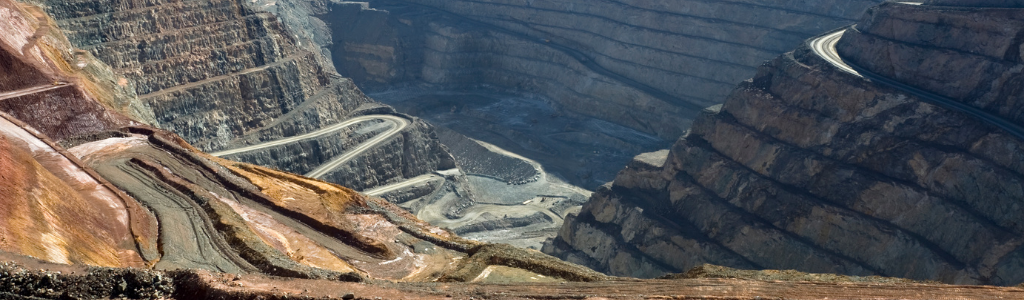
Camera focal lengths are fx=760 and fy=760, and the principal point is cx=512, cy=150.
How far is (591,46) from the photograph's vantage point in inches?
4761

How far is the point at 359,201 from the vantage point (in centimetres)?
4050

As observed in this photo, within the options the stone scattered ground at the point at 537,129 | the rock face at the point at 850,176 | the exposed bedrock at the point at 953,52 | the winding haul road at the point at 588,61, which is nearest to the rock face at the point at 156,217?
the rock face at the point at 850,176

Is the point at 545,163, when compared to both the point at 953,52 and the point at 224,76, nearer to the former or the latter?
the point at 224,76

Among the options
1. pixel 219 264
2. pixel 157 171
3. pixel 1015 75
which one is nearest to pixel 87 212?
pixel 219 264

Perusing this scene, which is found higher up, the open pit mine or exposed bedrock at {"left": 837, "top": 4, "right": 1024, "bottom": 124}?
exposed bedrock at {"left": 837, "top": 4, "right": 1024, "bottom": 124}

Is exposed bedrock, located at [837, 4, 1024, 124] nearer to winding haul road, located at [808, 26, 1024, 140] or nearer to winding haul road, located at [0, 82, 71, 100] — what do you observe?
winding haul road, located at [808, 26, 1024, 140]

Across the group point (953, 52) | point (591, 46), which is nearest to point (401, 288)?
point (953, 52)

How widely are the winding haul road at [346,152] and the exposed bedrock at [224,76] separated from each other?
776mm

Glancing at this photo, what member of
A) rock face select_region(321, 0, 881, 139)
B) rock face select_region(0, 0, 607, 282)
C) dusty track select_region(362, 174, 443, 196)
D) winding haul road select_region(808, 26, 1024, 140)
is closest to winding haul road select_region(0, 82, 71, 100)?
rock face select_region(0, 0, 607, 282)

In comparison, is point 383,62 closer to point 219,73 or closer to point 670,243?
point 219,73

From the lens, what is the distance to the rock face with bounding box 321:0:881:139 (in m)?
103

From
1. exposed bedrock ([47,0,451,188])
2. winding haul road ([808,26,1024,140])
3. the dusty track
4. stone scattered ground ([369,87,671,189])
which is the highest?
winding haul road ([808,26,1024,140])

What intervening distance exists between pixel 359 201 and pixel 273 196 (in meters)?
5.38

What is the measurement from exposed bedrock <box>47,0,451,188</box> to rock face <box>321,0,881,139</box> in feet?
127
